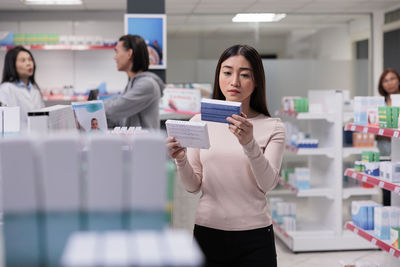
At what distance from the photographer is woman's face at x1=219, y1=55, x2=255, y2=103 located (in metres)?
1.99

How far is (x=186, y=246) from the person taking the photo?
671 mm

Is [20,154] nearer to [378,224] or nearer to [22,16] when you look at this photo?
[378,224]

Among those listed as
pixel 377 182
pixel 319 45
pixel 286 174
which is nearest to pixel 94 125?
pixel 377 182

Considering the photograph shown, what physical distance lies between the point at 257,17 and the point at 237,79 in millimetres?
6941

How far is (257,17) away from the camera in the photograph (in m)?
8.66

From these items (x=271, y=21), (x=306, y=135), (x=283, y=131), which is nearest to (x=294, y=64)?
(x=271, y=21)

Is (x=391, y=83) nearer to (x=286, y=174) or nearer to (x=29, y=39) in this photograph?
(x=286, y=174)

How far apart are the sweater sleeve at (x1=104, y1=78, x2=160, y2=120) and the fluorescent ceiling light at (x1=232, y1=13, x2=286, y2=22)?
587 centimetres

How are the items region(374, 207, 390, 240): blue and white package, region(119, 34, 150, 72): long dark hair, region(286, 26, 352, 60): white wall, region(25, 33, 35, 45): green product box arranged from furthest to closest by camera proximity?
region(286, 26, 352, 60): white wall, region(25, 33, 35, 45): green product box, region(374, 207, 390, 240): blue and white package, region(119, 34, 150, 72): long dark hair

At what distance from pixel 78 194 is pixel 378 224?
11.0ft

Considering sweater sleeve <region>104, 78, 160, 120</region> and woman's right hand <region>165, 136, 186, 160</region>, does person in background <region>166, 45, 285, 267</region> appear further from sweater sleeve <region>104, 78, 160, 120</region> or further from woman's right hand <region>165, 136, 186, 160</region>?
sweater sleeve <region>104, 78, 160, 120</region>

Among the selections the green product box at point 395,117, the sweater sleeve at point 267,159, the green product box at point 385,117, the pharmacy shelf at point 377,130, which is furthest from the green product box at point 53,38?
the sweater sleeve at point 267,159

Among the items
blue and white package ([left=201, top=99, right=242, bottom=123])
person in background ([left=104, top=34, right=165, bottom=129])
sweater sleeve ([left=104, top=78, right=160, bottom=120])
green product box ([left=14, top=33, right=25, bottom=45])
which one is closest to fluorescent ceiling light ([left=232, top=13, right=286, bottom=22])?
green product box ([left=14, top=33, right=25, bottom=45])

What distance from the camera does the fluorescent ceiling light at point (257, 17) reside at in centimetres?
861
